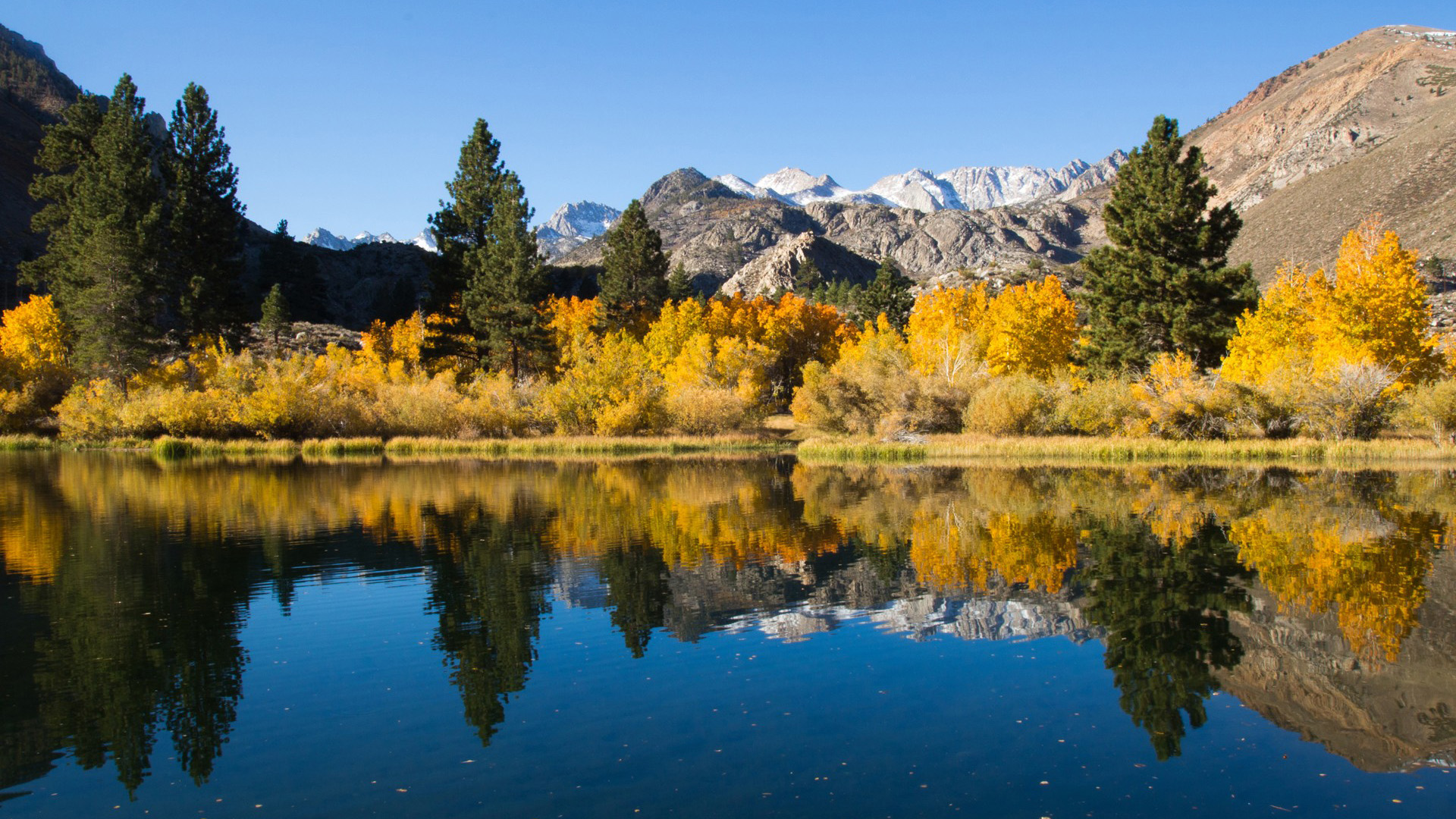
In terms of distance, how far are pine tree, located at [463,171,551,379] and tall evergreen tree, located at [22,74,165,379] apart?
18910 millimetres

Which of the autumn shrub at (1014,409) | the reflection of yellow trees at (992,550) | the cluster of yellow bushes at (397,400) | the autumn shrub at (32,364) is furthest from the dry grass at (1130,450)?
the autumn shrub at (32,364)

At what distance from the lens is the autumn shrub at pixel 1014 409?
48094 mm

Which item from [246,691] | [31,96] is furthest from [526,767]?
[31,96]

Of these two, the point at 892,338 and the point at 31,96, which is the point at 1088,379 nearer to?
the point at 892,338

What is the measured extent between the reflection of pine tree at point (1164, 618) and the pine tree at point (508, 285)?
44.7 meters

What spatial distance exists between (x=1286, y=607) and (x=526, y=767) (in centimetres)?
1254

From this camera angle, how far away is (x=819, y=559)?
19.7m

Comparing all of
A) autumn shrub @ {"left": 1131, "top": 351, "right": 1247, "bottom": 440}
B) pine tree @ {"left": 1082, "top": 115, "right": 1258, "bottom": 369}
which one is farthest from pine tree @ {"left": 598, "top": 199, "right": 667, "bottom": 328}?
autumn shrub @ {"left": 1131, "top": 351, "right": 1247, "bottom": 440}

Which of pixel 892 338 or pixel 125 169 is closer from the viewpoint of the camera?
pixel 125 169

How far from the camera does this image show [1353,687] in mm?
11211

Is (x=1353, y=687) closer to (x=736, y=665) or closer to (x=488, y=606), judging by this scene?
(x=736, y=665)

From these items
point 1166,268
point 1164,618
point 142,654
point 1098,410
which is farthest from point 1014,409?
point 142,654

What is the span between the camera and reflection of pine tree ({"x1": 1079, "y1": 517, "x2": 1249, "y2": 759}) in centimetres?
1081

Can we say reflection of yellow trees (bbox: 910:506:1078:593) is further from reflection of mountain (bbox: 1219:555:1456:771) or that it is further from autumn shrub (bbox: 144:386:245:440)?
autumn shrub (bbox: 144:386:245:440)
